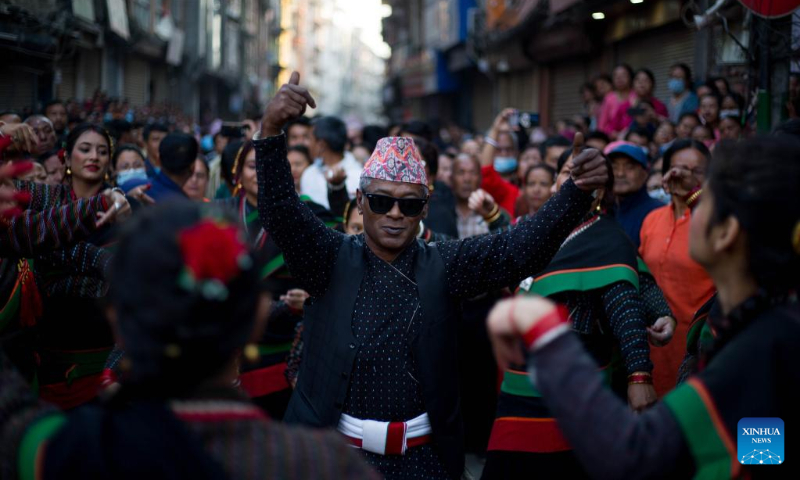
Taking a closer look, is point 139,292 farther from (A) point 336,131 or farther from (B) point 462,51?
(B) point 462,51

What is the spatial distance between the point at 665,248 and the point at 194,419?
377 centimetres

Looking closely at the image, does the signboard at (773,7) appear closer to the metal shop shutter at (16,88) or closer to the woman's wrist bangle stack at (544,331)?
the woman's wrist bangle stack at (544,331)

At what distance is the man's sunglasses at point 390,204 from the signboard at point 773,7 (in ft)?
9.41

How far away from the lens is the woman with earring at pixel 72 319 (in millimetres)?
4551

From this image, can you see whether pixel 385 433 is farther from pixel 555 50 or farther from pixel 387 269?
pixel 555 50

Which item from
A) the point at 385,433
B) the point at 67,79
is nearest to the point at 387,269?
the point at 385,433

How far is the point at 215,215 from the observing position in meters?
1.74

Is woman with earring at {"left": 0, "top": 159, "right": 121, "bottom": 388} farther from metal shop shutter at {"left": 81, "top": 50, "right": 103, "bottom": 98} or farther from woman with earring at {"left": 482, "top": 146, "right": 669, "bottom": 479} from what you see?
metal shop shutter at {"left": 81, "top": 50, "right": 103, "bottom": 98}

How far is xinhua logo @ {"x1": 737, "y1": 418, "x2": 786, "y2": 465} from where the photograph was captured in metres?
2.02

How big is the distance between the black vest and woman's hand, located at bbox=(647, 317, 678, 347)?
3.77 ft

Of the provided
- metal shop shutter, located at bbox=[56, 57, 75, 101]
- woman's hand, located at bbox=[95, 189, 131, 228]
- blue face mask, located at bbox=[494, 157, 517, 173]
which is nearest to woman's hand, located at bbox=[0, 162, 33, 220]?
woman's hand, located at bbox=[95, 189, 131, 228]

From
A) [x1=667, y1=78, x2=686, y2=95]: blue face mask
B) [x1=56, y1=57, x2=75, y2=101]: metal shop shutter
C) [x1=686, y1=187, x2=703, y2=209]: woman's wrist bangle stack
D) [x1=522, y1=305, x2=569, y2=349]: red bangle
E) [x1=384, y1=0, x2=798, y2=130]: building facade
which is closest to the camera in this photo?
[x1=522, y1=305, x2=569, y2=349]: red bangle

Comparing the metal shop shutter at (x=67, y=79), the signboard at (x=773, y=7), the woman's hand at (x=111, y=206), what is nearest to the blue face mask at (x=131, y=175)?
the woman's hand at (x=111, y=206)

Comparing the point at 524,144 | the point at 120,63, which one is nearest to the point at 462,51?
the point at 120,63
